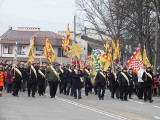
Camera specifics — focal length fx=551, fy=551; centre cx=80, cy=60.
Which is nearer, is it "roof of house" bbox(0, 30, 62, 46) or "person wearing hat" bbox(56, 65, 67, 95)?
"person wearing hat" bbox(56, 65, 67, 95)

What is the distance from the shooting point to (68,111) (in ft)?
61.4

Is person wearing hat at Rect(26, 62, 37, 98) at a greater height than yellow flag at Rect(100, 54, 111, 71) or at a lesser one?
lesser

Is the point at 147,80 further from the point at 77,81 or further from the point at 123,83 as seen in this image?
the point at 77,81

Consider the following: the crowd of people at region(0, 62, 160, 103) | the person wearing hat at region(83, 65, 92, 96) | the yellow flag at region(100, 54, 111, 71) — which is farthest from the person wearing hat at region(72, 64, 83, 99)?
the person wearing hat at region(83, 65, 92, 96)

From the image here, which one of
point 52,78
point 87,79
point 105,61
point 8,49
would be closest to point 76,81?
point 52,78

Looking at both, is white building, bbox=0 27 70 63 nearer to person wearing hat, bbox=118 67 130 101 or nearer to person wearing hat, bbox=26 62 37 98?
person wearing hat, bbox=26 62 37 98

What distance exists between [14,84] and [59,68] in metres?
4.44

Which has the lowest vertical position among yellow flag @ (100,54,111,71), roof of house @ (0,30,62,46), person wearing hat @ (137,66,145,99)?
person wearing hat @ (137,66,145,99)

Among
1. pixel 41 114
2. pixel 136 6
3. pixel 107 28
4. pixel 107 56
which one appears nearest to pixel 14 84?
pixel 107 56

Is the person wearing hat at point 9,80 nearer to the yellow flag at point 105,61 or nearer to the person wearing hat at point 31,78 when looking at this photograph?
the person wearing hat at point 31,78

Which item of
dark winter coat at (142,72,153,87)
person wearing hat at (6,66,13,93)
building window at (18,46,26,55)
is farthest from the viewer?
building window at (18,46,26,55)

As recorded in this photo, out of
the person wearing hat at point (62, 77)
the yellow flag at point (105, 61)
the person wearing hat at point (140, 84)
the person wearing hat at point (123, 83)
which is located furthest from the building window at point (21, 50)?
the person wearing hat at point (123, 83)

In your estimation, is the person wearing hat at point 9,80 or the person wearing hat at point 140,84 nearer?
the person wearing hat at point 140,84

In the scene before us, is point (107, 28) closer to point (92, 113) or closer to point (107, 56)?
point (107, 56)
